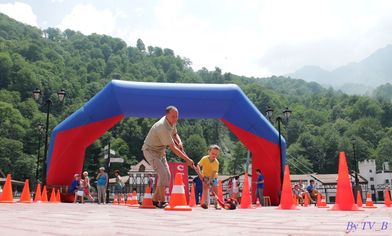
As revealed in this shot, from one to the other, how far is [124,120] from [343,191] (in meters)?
80.8

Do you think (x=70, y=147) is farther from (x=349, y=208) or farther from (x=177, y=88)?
(x=349, y=208)

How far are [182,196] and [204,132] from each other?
9549 centimetres

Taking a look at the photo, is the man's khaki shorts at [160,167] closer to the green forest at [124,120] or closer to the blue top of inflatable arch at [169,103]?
the blue top of inflatable arch at [169,103]

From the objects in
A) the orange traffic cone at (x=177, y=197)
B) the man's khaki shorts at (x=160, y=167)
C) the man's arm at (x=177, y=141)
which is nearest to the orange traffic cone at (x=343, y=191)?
the orange traffic cone at (x=177, y=197)

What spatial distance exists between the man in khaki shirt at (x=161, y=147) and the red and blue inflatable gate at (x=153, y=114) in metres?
7.24

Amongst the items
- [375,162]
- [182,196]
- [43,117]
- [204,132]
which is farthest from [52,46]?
[182,196]

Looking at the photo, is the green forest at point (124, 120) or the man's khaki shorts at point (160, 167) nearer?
the man's khaki shorts at point (160, 167)

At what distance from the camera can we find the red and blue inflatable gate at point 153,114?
13.8 metres

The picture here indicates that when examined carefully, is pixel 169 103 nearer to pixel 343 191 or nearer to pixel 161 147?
pixel 161 147

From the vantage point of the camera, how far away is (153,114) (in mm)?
14297

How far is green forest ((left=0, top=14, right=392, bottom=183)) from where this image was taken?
233ft

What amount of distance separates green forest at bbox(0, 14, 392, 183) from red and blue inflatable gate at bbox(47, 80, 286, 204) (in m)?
47.9

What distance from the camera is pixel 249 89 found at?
111m

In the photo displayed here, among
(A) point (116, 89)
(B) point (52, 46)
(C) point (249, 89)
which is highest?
(B) point (52, 46)
